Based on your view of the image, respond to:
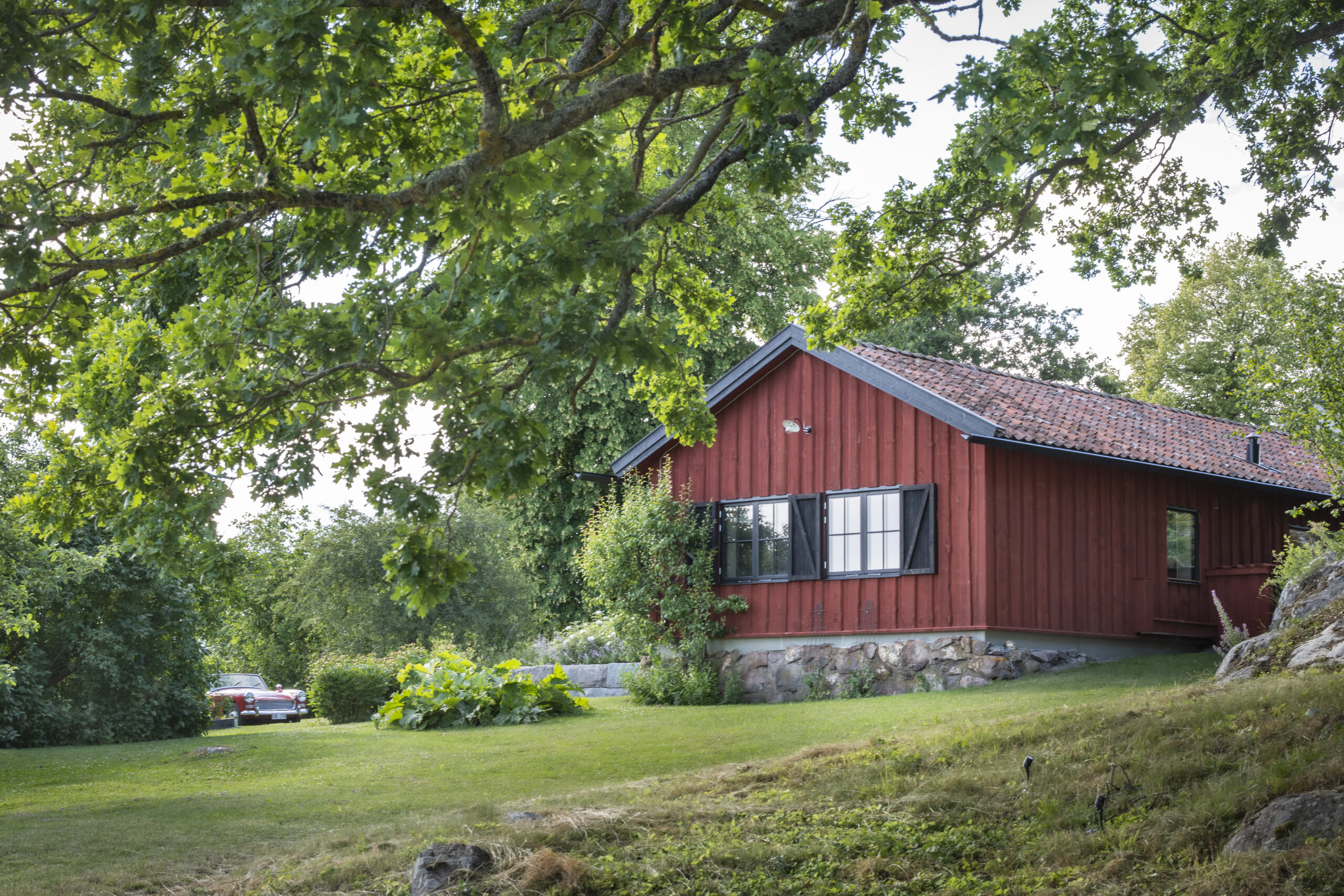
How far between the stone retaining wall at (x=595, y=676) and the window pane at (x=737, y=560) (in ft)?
9.25

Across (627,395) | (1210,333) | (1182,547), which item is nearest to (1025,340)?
(1210,333)

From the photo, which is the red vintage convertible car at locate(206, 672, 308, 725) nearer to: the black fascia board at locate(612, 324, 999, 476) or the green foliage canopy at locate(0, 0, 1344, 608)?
the black fascia board at locate(612, 324, 999, 476)

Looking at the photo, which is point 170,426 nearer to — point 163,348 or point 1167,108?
point 163,348

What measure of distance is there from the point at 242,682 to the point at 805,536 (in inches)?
862

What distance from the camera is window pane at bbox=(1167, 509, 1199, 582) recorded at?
1812cm

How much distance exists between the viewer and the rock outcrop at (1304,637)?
31.9 feet

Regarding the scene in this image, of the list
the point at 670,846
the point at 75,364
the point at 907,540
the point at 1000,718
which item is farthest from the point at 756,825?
the point at 907,540

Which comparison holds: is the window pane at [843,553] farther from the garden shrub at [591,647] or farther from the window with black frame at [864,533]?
the garden shrub at [591,647]

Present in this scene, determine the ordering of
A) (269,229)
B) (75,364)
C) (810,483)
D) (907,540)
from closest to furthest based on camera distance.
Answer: (269,229) < (75,364) < (907,540) < (810,483)

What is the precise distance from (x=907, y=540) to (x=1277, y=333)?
20.4 m

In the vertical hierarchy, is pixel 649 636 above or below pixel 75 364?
below

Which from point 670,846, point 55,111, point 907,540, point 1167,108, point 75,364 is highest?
point 1167,108

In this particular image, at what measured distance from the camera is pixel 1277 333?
3147 centimetres

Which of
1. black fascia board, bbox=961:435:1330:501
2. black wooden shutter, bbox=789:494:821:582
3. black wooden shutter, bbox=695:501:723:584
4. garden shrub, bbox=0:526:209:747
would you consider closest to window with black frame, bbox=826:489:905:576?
black wooden shutter, bbox=789:494:821:582
